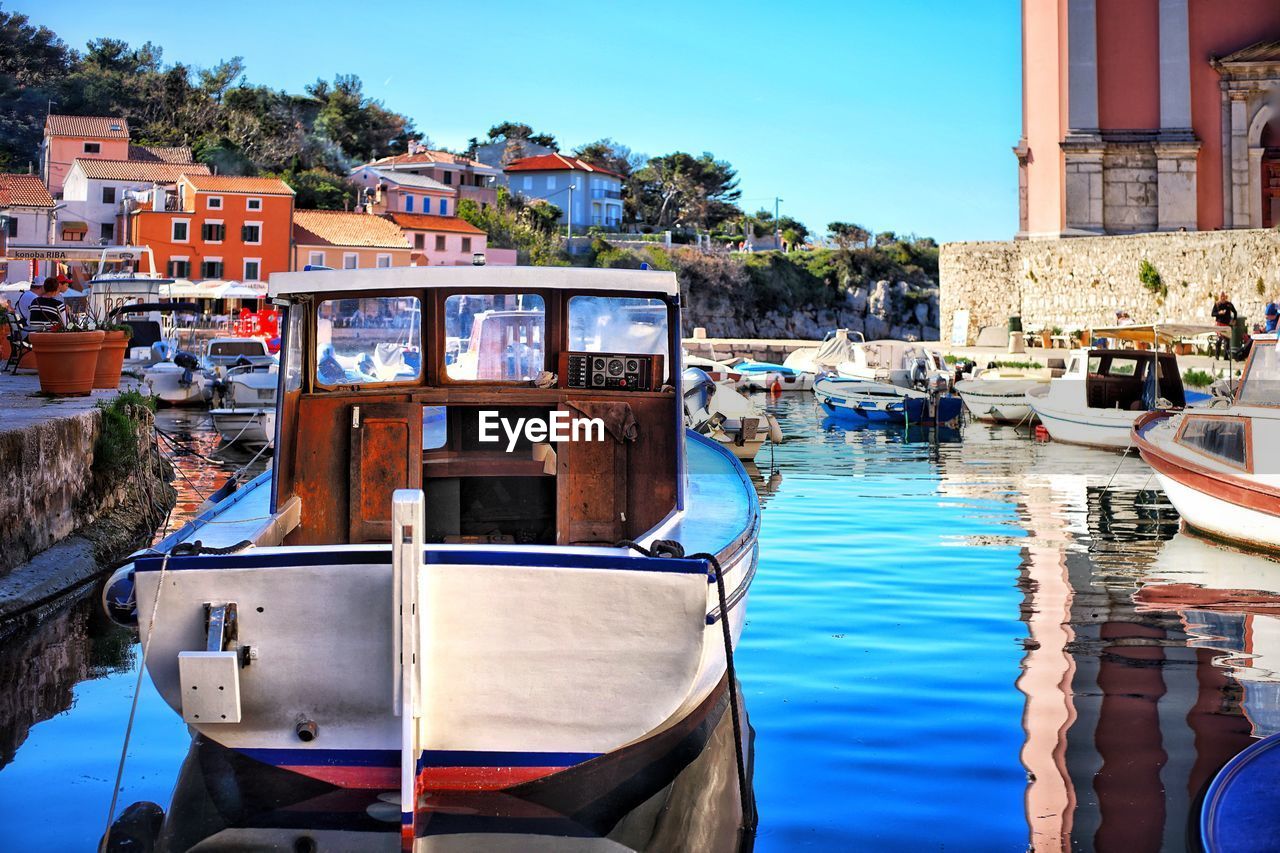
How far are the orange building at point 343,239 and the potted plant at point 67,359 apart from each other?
45.0 meters

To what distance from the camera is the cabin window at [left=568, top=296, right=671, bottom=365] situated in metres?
6.78

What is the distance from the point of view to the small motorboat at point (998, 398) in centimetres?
2555

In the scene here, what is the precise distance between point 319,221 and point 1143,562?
5210cm

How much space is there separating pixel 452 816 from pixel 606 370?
245 centimetres

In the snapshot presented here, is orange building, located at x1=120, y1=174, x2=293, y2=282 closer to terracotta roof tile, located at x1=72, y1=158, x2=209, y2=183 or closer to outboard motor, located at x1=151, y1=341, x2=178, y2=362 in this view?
terracotta roof tile, located at x1=72, y1=158, x2=209, y2=183

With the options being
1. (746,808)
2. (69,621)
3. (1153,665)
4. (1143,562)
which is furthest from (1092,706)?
(69,621)

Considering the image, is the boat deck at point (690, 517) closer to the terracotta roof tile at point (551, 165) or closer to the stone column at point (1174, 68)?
the stone column at point (1174, 68)

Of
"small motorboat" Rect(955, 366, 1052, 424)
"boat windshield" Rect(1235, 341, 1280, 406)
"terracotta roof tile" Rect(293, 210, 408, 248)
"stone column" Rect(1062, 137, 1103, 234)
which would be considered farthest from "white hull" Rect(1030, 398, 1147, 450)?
"terracotta roof tile" Rect(293, 210, 408, 248)

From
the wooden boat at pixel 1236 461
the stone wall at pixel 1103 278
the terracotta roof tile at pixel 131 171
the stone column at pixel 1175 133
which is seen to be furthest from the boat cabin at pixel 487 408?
the terracotta roof tile at pixel 131 171

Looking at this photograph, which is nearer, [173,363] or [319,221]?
[173,363]

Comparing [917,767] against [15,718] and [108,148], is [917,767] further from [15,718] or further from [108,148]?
[108,148]

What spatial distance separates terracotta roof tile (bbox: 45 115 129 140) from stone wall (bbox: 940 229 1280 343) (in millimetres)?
46192

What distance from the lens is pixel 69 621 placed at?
8.42 metres

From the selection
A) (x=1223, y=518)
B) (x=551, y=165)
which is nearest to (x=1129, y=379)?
(x=1223, y=518)
